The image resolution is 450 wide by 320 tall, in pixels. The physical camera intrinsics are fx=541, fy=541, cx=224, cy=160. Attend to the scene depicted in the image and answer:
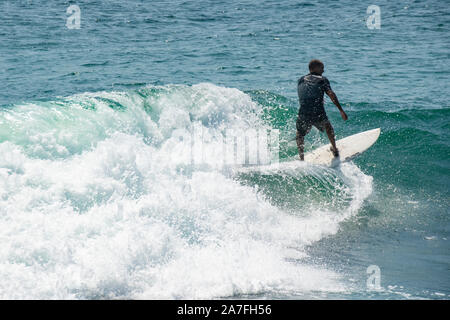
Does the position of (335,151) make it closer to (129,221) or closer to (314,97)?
(314,97)

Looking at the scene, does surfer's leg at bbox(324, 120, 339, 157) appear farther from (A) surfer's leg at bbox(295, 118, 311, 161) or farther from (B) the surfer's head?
(B) the surfer's head

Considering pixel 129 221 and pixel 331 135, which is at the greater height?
pixel 331 135

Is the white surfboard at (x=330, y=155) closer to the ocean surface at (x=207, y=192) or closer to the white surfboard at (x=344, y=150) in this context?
the white surfboard at (x=344, y=150)

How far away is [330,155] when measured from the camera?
900 centimetres

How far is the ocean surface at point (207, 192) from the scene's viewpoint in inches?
215

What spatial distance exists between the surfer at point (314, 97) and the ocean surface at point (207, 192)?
28.2 inches

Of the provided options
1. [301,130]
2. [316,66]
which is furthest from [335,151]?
[316,66]

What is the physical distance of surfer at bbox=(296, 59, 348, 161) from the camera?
830 cm

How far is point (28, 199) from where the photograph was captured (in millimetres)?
5910

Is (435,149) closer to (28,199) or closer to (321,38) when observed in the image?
(28,199)

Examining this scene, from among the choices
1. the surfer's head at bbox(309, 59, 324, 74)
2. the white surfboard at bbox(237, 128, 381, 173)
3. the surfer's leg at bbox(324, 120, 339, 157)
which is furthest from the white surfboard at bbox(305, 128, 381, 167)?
the surfer's head at bbox(309, 59, 324, 74)

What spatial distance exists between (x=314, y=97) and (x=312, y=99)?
1.8 inches

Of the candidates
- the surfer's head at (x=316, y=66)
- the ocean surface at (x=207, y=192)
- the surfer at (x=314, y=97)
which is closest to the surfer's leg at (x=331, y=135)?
the surfer at (x=314, y=97)

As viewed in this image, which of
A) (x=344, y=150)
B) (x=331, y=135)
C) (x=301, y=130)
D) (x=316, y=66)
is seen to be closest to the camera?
(x=316, y=66)
